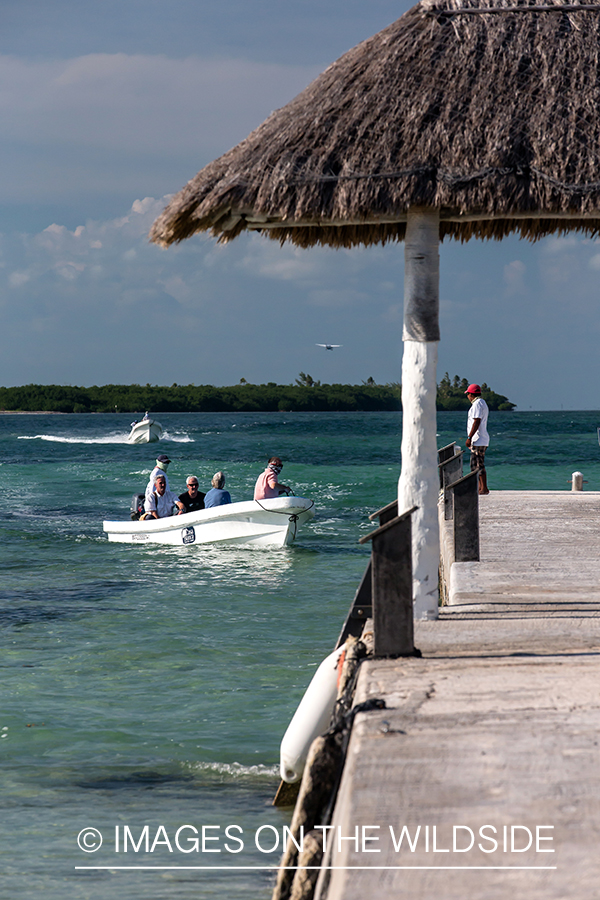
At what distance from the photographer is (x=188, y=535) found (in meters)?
17.3

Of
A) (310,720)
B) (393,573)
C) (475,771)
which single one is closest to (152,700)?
(310,720)

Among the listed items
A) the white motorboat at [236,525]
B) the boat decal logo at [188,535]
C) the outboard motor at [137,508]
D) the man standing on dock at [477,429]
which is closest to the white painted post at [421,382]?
the man standing on dock at [477,429]

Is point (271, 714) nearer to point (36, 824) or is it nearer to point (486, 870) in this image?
point (36, 824)

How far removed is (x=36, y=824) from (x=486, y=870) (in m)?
3.82

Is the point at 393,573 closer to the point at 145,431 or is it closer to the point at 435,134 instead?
the point at 435,134

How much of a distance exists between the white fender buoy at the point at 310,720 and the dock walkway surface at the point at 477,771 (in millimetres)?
643

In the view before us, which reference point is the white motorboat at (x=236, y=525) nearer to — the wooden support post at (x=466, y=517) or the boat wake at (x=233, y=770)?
the wooden support post at (x=466, y=517)

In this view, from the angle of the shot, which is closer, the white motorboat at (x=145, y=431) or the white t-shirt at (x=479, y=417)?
the white t-shirt at (x=479, y=417)

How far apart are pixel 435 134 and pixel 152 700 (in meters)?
5.99

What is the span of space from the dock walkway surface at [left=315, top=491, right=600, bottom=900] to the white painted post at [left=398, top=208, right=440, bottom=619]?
2.22ft

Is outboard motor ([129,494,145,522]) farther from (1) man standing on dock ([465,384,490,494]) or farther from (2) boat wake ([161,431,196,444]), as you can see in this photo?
(2) boat wake ([161,431,196,444])

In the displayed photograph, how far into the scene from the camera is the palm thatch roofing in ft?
16.1

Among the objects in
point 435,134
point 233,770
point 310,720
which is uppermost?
point 435,134

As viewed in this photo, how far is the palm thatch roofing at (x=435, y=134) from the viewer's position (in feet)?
16.1
